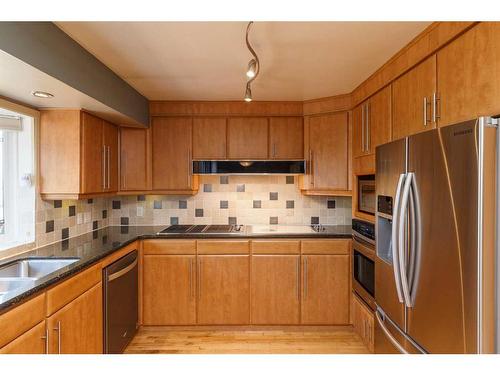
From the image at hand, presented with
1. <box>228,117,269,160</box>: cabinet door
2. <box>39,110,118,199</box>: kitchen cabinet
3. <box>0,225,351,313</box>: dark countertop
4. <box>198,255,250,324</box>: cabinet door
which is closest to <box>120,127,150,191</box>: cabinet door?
<box>0,225,351,313</box>: dark countertop

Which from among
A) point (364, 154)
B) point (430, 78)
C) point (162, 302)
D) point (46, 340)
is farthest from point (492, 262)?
point (162, 302)

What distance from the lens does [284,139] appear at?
3211mm

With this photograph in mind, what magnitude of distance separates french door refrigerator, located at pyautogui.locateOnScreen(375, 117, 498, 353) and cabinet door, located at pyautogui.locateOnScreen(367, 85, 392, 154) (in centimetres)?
40

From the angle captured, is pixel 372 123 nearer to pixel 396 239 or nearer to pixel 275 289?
pixel 396 239

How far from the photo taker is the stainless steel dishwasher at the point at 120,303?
223cm

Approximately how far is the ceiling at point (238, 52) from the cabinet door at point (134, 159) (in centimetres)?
52

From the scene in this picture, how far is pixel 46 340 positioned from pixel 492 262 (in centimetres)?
203

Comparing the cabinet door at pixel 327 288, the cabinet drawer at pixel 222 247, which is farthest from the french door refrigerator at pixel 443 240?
the cabinet drawer at pixel 222 247

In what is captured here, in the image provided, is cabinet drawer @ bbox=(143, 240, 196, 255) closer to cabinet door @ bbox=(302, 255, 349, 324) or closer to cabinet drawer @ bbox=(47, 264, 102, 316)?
cabinet drawer @ bbox=(47, 264, 102, 316)

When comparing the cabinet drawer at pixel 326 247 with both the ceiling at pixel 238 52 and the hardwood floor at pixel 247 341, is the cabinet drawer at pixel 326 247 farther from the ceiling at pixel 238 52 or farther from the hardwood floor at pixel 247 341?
the ceiling at pixel 238 52

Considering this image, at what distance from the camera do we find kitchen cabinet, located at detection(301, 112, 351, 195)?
3014 millimetres
